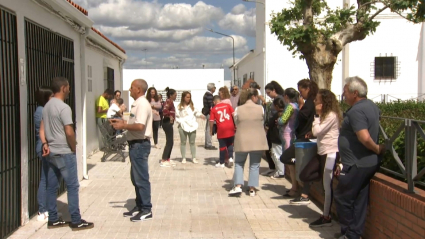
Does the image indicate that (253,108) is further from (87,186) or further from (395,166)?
(87,186)

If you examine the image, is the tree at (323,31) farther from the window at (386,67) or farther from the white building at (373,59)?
the window at (386,67)

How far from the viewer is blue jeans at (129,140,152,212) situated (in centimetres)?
636

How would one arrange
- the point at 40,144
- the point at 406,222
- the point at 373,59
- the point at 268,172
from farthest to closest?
the point at 373,59 < the point at 268,172 < the point at 40,144 < the point at 406,222

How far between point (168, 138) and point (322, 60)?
5.60 meters

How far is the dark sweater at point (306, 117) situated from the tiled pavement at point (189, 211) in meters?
1.14

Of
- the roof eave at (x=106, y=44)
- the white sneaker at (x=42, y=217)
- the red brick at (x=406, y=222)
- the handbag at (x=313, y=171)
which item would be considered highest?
the roof eave at (x=106, y=44)

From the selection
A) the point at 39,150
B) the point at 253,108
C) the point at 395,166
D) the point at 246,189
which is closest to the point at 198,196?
the point at 246,189

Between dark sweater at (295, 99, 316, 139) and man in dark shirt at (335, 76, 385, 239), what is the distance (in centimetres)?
182

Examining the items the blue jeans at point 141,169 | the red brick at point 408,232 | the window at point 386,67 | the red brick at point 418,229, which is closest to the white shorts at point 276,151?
the blue jeans at point 141,169

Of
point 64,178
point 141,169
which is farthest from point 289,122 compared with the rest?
point 64,178

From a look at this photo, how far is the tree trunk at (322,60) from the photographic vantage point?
14.1 m

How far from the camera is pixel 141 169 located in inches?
253

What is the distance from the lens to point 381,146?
5.06m

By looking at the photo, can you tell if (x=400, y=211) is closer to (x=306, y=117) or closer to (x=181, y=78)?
(x=306, y=117)
